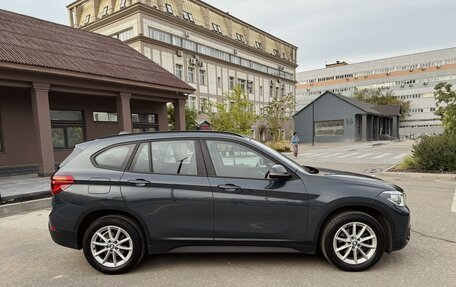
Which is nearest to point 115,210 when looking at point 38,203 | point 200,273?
point 200,273

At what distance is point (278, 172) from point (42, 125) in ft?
34.9

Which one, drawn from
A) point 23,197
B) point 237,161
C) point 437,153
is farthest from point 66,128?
point 437,153

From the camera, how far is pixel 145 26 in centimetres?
3053

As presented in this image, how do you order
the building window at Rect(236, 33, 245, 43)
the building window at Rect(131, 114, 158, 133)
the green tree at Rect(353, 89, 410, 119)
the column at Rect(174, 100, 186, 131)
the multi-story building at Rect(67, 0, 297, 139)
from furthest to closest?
the green tree at Rect(353, 89, 410, 119)
the building window at Rect(236, 33, 245, 43)
the multi-story building at Rect(67, 0, 297, 139)
the building window at Rect(131, 114, 158, 133)
the column at Rect(174, 100, 186, 131)

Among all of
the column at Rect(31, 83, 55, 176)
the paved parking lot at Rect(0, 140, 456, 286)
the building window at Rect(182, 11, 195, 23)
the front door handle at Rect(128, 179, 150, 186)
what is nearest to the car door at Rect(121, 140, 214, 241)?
the front door handle at Rect(128, 179, 150, 186)

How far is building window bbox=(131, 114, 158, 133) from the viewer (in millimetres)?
16812

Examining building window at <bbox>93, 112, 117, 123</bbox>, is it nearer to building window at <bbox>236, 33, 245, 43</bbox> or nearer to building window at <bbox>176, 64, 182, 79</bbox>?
building window at <bbox>176, 64, 182, 79</bbox>

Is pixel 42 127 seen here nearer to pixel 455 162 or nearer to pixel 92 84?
pixel 92 84

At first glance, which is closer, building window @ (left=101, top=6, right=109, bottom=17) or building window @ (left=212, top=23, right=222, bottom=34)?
building window @ (left=101, top=6, right=109, bottom=17)

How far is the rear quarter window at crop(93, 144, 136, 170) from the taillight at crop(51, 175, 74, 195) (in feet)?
1.15

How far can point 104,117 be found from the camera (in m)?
15.5

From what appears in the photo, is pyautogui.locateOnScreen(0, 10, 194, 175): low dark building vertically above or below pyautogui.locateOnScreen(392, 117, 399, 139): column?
above

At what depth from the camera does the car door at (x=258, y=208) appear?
3.41m

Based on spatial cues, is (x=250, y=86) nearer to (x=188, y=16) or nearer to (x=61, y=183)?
(x=188, y=16)
